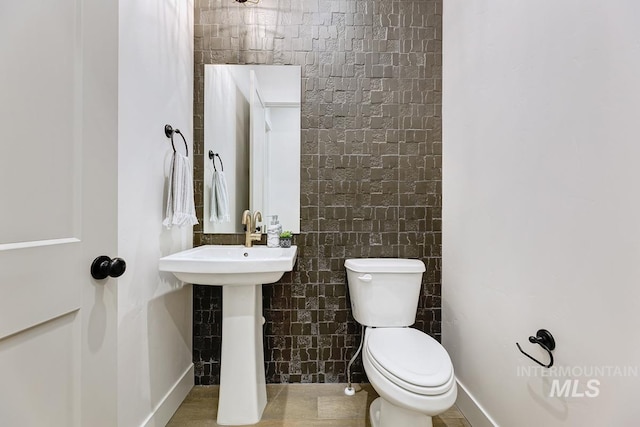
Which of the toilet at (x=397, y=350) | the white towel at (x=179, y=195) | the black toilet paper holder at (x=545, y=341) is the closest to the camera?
the black toilet paper holder at (x=545, y=341)

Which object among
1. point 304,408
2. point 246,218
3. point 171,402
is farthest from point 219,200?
point 304,408

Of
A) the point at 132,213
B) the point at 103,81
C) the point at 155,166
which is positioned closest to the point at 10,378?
the point at 103,81

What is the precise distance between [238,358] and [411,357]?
829mm

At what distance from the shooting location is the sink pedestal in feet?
5.16

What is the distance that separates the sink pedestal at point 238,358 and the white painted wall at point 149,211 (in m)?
0.31

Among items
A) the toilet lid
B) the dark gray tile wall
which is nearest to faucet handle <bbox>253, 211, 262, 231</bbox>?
the dark gray tile wall

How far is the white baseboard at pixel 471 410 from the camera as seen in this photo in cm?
145

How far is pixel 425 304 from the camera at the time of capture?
199 centimetres

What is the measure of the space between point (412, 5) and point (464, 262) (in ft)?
5.17

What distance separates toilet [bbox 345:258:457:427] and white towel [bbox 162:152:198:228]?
91 centimetres

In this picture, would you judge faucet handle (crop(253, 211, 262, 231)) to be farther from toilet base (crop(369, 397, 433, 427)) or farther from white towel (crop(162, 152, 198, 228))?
toilet base (crop(369, 397, 433, 427))

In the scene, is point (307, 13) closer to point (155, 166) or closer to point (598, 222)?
point (155, 166)

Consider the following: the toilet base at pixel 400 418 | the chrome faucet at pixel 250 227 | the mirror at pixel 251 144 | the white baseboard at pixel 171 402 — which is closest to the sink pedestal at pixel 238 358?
the white baseboard at pixel 171 402

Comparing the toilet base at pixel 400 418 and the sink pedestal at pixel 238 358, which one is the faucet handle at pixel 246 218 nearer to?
the sink pedestal at pixel 238 358
